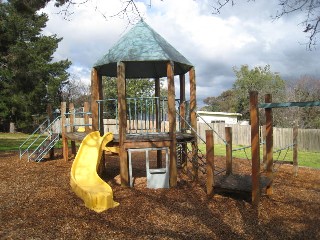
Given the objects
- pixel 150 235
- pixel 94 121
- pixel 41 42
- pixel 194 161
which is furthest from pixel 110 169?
pixel 41 42

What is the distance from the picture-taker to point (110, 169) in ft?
42.5

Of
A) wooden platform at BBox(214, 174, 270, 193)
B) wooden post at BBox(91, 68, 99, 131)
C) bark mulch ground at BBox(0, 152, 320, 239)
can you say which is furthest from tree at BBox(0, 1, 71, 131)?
wooden platform at BBox(214, 174, 270, 193)

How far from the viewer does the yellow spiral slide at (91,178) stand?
7336mm

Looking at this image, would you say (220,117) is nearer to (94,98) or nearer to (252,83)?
(252,83)

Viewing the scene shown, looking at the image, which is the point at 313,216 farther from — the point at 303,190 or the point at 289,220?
the point at 303,190

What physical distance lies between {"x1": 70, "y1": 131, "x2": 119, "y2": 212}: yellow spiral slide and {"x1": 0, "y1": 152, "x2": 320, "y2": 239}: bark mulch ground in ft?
0.68

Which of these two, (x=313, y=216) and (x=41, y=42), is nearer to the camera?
(x=313, y=216)

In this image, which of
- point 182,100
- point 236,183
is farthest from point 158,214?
point 182,100

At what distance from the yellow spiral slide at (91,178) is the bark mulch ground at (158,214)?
0.21 metres

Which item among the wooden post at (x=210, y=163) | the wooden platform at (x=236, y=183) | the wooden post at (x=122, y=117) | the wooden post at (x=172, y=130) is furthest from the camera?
the wooden post at (x=172, y=130)

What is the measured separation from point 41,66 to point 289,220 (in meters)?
37.3

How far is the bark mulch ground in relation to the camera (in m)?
6.07

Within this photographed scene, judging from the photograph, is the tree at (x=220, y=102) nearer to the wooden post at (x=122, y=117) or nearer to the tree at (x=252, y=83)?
the tree at (x=252, y=83)

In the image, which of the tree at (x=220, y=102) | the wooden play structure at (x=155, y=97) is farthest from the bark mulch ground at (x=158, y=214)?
the tree at (x=220, y=102)
